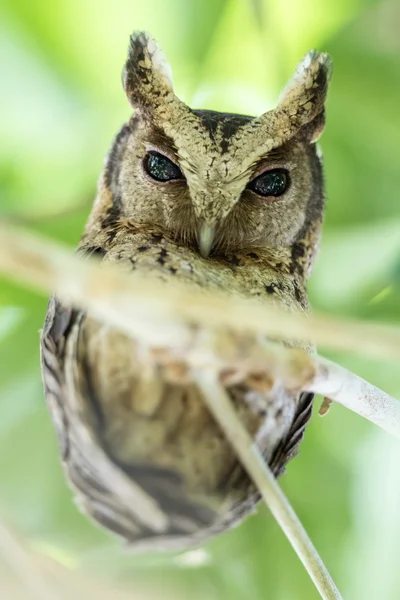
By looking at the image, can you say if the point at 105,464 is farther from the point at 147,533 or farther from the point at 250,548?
the point at 250,548

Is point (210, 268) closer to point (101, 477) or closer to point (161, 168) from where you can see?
point (161, 168)

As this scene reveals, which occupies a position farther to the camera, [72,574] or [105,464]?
[72,574]

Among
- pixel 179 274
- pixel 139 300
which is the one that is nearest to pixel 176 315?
pixel 139 300

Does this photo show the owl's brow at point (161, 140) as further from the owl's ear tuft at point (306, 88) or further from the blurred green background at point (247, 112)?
the blurred green background at point (247, 112)

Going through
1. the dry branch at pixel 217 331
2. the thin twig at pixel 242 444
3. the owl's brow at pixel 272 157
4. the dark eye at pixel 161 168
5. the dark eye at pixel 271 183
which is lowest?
the thin twig at pixel 242 444

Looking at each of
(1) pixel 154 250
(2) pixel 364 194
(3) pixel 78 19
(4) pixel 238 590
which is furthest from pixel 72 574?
(3) pixel 78 19

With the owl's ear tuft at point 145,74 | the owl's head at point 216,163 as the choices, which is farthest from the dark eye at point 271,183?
the owl's ear tuft at point 145,74

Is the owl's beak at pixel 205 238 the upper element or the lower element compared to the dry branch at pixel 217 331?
upper
